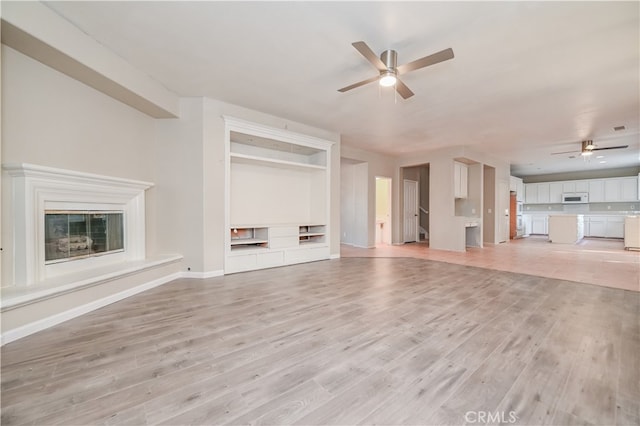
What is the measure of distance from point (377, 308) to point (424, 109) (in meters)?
3.42

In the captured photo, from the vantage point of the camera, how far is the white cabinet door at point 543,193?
1148cm

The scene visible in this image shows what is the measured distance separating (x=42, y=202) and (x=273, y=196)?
3.44 meters

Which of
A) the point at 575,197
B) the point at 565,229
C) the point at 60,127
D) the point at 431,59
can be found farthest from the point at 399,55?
the point at 575,197

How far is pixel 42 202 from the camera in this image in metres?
2.65

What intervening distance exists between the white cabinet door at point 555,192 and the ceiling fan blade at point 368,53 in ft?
40.9

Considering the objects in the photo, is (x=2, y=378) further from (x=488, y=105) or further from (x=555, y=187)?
(x=555, y=187)

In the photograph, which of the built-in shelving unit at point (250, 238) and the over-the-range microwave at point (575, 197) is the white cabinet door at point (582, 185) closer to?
the over-the-range microwave at point (575, 197)

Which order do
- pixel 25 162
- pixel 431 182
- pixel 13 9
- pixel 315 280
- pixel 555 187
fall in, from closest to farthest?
pixel 13 9 → pixel 25 162 → pixel 315 280 → pixel 431 182 → pixel 555 187

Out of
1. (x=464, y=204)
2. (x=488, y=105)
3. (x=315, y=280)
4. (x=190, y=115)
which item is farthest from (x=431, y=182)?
(x=190, y=115)

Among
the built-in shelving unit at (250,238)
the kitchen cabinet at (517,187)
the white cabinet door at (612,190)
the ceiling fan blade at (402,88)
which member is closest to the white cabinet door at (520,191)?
the kitchen cabinet at (517,187)

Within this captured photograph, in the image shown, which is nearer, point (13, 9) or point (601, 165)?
point (13, 9)

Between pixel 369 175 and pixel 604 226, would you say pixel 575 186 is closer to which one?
pixel 604 226

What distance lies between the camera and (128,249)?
3762 mm

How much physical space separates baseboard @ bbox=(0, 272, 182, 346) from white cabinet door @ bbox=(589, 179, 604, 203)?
1472cm
